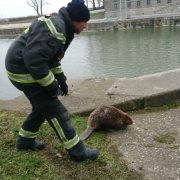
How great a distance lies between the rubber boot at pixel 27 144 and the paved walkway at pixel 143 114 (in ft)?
3.11

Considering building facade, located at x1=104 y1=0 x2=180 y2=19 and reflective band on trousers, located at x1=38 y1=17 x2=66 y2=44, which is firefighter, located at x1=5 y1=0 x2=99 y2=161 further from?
building facade, located at x1=104 y1=0 x2=180 y2=19

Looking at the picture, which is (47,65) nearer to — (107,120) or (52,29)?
(52,29)

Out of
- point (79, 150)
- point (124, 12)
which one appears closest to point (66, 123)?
point (79, 150)

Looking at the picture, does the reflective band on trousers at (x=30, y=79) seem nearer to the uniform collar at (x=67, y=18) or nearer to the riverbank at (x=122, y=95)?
the uniform collar at (x=67, y=18)

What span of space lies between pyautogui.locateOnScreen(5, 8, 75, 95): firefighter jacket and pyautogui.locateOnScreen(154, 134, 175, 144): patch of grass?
1709mm

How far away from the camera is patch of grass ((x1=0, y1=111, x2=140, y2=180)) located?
3.32m

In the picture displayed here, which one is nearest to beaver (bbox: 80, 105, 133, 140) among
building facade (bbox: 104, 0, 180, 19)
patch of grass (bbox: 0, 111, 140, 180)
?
patch of grass (bbox: 0, 111, 140, 180)

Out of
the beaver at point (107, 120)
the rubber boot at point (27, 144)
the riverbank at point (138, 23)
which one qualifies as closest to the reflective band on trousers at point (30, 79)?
the rubber boot at point (27, 144)

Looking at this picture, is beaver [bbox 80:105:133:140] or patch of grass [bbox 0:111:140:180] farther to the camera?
beaver [bbox 80:105:133:140]

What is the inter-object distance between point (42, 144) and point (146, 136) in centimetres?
137

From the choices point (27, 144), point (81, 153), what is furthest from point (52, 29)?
point (27, 144)

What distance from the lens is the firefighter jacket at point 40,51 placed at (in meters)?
3.07

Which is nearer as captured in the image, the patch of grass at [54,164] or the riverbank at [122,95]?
the patch of grass at [54,164]

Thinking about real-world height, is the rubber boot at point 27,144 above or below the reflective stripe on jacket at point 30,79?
below
